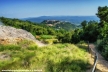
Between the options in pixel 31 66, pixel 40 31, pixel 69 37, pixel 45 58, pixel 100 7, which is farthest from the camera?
pixel 40 31

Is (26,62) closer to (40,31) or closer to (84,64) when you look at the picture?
(84,64)

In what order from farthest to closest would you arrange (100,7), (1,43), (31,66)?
1. (100,7)
2. (1,43)
3. (31,66)

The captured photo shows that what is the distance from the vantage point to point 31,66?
11.0 m

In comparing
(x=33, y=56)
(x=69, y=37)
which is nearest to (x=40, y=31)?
(x=69, y=37)

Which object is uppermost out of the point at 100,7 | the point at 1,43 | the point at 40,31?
the point at 100,7

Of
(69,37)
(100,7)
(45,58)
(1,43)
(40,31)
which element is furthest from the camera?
(40,31)

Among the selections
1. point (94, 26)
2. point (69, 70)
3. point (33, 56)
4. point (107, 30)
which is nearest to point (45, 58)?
point (33, 56)

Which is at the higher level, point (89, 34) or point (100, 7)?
point (100, 7)

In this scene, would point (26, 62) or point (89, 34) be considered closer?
point (26, 62)

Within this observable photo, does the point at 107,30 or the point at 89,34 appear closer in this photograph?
the point at 107,30

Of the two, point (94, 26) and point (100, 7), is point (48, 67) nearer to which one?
point (100, 7)

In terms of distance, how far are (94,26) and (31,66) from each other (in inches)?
1130

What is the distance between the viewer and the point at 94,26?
38281 millimetres

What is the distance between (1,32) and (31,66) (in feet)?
34.2
